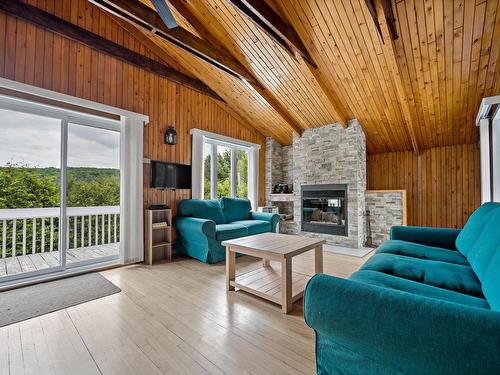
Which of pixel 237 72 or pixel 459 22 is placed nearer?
pixel 459 22

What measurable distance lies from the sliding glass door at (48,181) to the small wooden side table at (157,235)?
0.63 meters

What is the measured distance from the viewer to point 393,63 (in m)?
3.01

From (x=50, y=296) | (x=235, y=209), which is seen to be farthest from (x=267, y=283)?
(x=50, y=296)

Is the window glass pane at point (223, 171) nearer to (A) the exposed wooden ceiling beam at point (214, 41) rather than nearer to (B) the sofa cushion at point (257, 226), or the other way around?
(B) the sofa cushion at point (257, 226)

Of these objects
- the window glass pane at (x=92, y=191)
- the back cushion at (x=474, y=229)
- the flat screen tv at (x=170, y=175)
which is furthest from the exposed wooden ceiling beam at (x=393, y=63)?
the window glass pane at (x=92, y=191)

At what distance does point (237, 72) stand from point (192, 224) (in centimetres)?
248

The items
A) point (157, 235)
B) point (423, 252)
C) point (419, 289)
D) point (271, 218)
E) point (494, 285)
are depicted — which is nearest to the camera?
point (494, 285)

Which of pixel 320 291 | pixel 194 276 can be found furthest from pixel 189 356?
pixel 194 276

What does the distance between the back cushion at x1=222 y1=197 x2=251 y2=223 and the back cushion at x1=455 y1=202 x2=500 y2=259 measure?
3.18 meters

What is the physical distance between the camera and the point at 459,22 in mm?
2475

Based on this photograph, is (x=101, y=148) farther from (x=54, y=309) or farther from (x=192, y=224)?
(x=54, y=309)

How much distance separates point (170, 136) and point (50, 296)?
8.61ft

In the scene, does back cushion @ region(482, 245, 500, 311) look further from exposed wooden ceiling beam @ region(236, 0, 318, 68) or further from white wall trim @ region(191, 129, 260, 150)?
white wall trim @ region(191, 129, 260, 150)

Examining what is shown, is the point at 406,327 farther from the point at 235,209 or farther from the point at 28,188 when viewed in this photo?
the point at 28,188
